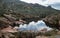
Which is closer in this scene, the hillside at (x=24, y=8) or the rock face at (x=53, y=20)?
the rock face at (x=53, y=20)

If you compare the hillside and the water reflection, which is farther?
the hillside

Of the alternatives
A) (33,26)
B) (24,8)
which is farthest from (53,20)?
(24,8)

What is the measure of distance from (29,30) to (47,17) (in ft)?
2.84

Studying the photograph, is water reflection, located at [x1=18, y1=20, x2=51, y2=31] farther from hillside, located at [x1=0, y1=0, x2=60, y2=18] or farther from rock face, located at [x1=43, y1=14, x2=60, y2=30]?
hillside, located at [x1=0, y1=0, x2=60, y2=18]

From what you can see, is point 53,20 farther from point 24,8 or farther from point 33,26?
point 24,8

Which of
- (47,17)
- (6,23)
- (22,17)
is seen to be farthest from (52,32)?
(6,23)

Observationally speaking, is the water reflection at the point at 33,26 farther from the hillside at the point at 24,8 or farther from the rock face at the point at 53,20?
the hillside at the point at 24,8

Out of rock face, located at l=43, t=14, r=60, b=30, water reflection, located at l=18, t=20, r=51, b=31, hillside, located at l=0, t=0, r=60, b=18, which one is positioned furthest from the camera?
hillside, located at l=0, t=0, r=60, b=18

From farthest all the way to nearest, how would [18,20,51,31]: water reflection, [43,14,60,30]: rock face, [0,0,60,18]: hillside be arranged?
[0,0,60,18]: hillside
[43,14,60,30]: rock face
[18,20,51,31]: water reflection

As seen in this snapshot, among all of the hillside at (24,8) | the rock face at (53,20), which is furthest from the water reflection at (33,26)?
the hillside at (24,8)

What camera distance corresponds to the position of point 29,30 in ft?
22.0

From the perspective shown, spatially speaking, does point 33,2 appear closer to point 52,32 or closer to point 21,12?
point 21,12

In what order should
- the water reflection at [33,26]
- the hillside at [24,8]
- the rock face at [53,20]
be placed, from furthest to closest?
the hillside at [24,8], the rock face at [53,20], the water reflection at [33,26]

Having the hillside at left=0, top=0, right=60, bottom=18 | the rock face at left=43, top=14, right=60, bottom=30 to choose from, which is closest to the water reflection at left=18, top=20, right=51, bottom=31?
the rock face at left=43, top=14, right=60, bottom=30
